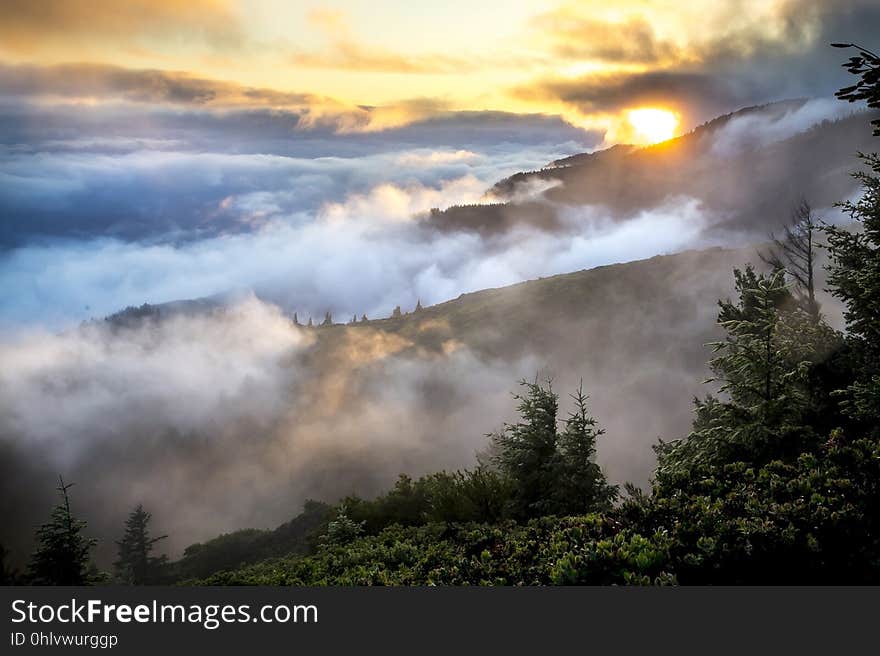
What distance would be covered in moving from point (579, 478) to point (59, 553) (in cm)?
2013

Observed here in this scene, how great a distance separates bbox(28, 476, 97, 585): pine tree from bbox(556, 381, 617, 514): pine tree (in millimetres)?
18623

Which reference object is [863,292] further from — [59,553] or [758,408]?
[59,553]

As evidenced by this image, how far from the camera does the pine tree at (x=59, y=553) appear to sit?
22156 millimetres

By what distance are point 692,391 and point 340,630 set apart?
21048 cm

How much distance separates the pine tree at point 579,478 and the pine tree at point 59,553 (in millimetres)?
18623

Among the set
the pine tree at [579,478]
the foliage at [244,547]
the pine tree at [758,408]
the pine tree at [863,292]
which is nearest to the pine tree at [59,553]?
the pine tree at [579,478]

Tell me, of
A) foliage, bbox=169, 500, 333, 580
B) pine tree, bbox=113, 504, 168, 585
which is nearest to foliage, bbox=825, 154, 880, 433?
foliage, bbox=169, 500, 333, 580

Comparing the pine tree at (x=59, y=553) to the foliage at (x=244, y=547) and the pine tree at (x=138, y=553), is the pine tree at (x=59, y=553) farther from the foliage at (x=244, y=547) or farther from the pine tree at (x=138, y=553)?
the pine tree at (x=138, y=553)

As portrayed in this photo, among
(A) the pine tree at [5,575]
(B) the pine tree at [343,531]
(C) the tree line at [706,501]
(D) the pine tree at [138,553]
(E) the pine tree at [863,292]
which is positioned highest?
(E) the pine tree at [863,292]

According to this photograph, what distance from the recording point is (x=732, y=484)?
11.4m

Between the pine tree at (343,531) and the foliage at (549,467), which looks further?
the foliage at (549,467)

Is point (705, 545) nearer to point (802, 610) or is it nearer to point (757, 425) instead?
point (802, 610)

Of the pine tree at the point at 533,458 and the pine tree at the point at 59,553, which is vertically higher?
the pine tree at the point at 533,458

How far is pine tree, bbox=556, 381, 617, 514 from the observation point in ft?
63.9
